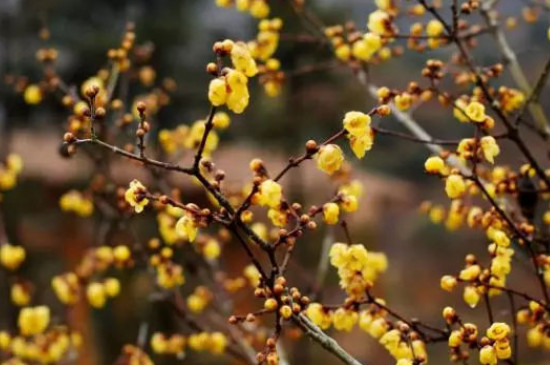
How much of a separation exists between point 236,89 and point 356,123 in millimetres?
167

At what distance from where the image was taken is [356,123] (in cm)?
89

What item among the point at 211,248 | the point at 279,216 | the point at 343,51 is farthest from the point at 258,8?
the point at 279,216

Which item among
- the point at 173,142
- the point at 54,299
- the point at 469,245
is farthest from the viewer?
the point at 469,245

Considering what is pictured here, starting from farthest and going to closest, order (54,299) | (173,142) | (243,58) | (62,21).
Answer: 1. (62,21)
2. (54,299)
3. (173,142)
4. (243,58)

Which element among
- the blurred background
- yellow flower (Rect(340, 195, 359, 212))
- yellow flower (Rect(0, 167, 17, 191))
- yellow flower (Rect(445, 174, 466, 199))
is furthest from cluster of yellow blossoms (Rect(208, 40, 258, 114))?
the blurred background

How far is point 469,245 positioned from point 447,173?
7287 millimetres

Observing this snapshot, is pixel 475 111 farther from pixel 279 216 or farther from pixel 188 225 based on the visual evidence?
pixel 188 225

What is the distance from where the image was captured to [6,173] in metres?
1.87

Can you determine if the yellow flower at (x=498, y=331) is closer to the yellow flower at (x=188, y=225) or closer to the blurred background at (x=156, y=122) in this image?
the yellow flower at (x=188, y=225)

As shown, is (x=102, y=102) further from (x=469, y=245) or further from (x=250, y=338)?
(x=469, y=245)

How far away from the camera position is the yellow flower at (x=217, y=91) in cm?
79

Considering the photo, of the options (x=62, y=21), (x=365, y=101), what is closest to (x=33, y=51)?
(x=62, y=21)

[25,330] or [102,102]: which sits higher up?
[102,102]

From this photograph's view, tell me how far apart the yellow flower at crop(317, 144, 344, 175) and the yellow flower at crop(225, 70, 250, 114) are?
0.12 m
